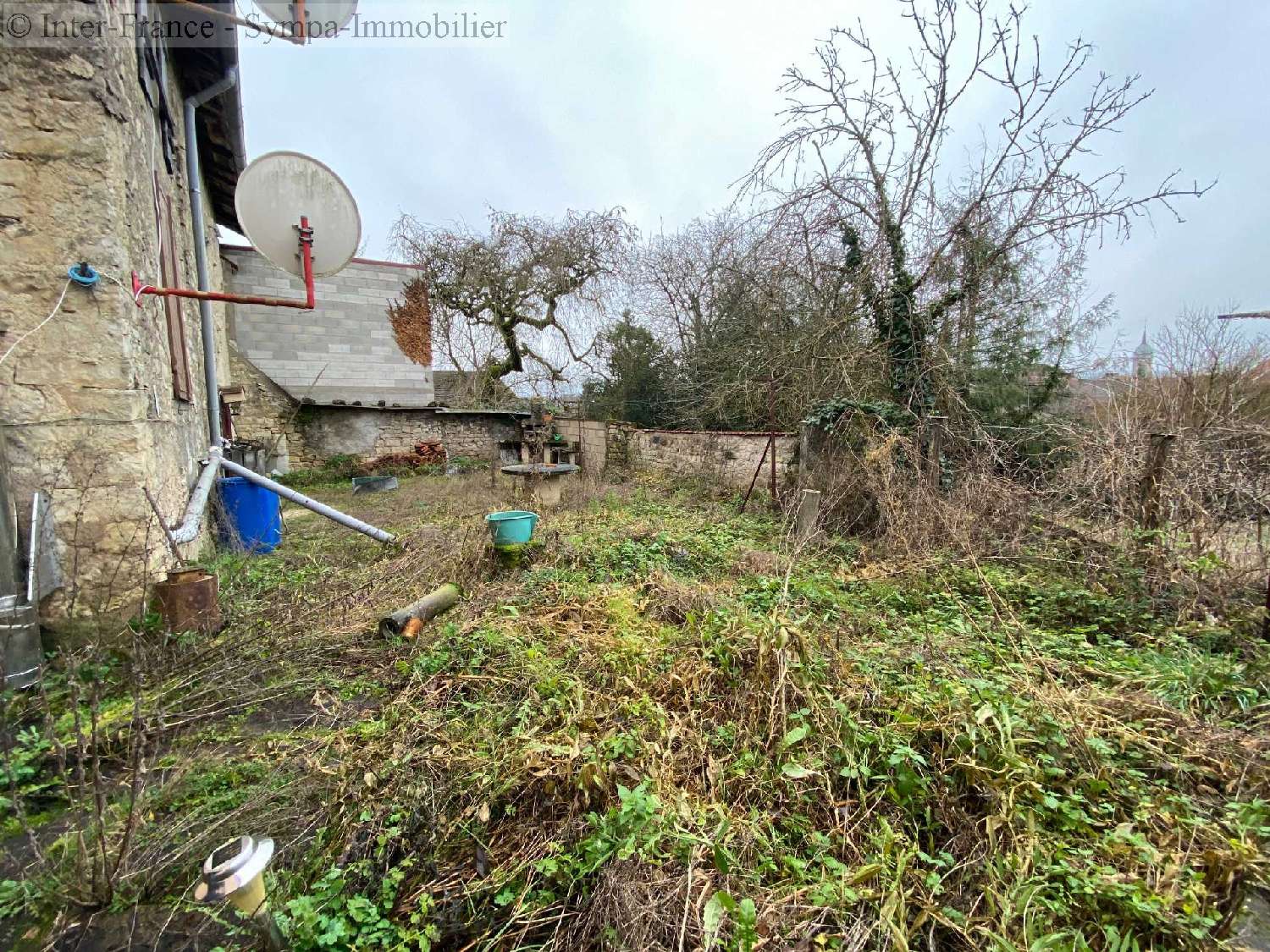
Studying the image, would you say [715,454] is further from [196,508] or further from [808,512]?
[196,508]

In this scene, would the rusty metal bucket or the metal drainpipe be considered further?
the metal drainpipe

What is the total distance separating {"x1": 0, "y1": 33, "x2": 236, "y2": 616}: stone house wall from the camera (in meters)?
2.65

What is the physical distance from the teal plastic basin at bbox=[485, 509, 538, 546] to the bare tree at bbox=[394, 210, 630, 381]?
11763mm

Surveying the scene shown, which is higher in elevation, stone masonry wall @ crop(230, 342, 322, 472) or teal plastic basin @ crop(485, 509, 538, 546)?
stone masonry wall @ crop(230, 342, 322, 472)

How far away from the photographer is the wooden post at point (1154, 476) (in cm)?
396

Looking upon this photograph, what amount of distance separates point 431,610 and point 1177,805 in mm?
3693

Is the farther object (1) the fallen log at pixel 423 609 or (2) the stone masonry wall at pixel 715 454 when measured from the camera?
(2) the stone masonry wall at pixel 715 454

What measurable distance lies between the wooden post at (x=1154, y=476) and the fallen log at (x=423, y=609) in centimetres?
523

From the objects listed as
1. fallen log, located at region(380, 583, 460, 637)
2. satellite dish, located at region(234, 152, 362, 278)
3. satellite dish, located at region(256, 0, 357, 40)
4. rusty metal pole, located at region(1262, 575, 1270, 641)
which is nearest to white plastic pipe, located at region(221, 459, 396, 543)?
fallen log, located at region(380, 583, 460, 637)

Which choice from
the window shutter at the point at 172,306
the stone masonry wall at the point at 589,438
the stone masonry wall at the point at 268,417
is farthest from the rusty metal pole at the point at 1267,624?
the stone masonry wall at the point at 268,417

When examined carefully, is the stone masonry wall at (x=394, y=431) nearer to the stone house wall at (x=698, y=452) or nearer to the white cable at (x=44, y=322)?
the stone house wall at (x=698, y=452)

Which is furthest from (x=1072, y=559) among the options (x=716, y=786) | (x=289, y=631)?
(x=289, y=631)

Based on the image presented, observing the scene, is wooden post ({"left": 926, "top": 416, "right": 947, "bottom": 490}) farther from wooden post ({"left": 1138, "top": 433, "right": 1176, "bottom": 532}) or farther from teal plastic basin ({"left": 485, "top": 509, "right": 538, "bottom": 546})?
teal plastic basin ({"left": 485, "top": 509, "right": 538, "bottom": 546})

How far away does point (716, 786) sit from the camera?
6.48 ft
